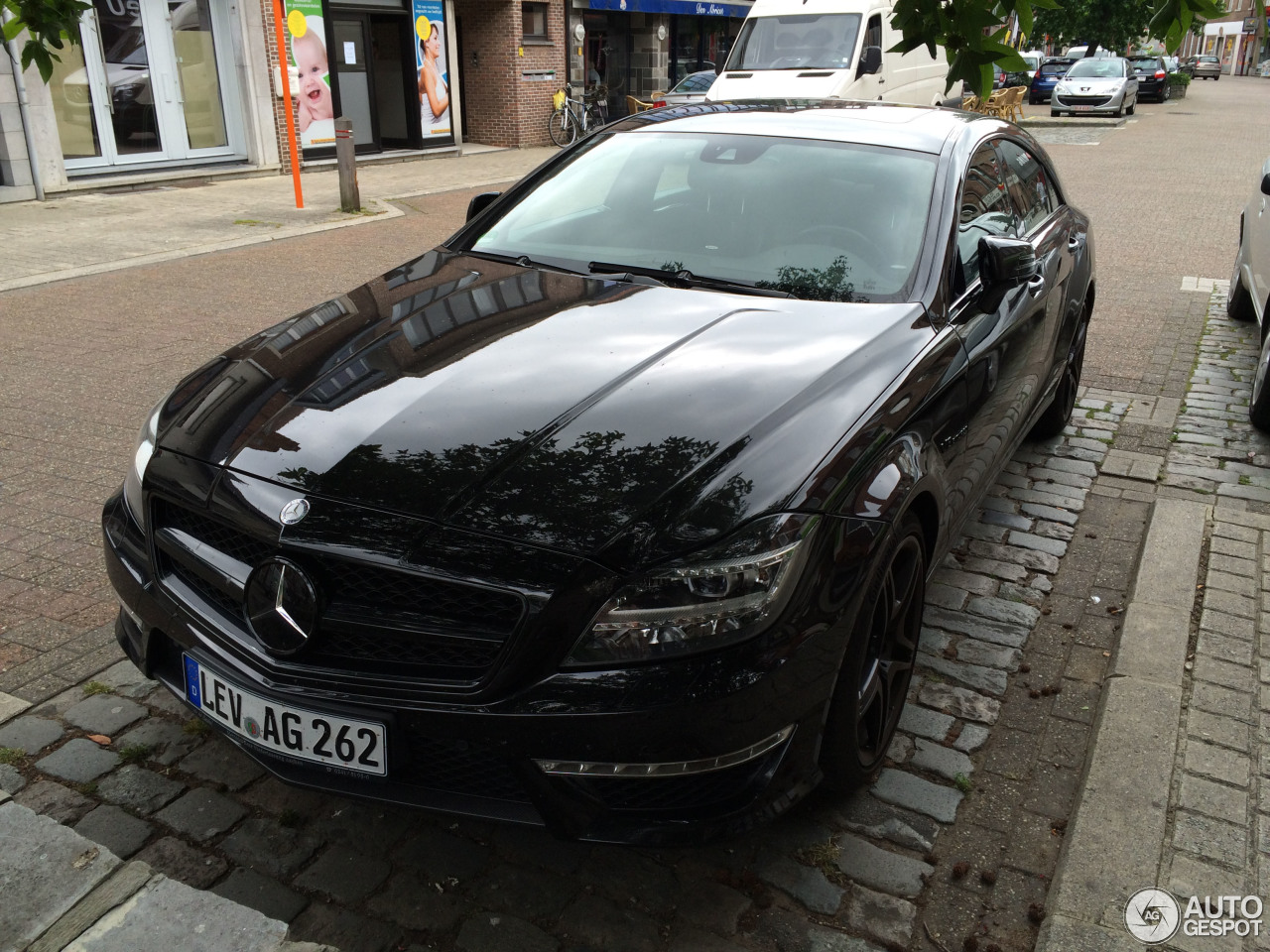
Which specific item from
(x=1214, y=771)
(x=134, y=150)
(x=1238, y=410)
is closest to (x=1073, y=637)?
(x=1214, y=771)

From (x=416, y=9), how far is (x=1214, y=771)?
64.5 ft

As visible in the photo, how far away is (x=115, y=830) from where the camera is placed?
270 centimetres

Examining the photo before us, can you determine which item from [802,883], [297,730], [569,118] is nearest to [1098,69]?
[569,118]

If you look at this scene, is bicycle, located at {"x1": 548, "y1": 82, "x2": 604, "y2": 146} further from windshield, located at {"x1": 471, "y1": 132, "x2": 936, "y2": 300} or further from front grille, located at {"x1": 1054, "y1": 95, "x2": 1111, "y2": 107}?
windshield, located at {"x1": 471, "y1": 132, "x2": 936, "y2": 300}

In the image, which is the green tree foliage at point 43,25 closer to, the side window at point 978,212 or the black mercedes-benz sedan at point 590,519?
the black mercedes-benz sedan at point 590,519

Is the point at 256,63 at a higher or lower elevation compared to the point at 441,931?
higher

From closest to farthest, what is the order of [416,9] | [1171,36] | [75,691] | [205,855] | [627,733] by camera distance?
[627,733] → [205,855] → [1171,36] → [75,691] → [416,9]

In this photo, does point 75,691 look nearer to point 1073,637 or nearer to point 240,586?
point 240,586

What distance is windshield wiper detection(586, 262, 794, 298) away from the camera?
11.0 ft

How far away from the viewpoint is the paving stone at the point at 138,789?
279cm

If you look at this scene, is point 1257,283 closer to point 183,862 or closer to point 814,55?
point 183,862

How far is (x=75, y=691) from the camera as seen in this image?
327 centimetres

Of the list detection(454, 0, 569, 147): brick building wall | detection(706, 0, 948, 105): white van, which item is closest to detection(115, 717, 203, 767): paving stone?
detection(706, 0, 948, 105): white van

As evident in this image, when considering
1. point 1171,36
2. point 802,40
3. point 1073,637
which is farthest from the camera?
point 802,40
